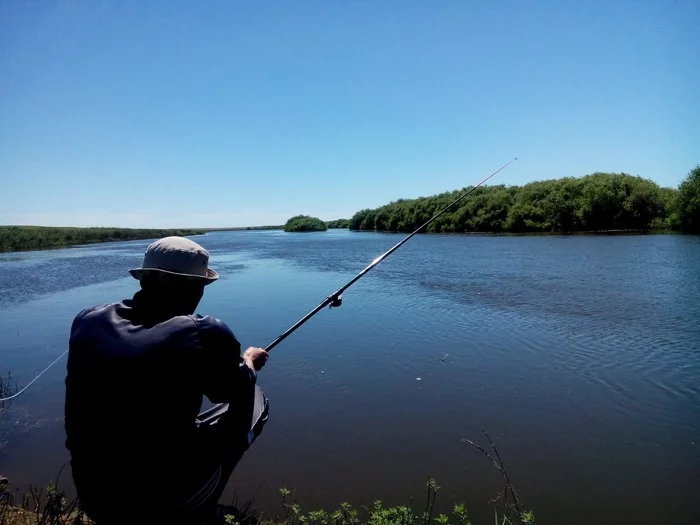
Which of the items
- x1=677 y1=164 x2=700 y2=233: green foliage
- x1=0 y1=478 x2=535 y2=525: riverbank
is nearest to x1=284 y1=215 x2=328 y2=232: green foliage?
x1=677 y1=164 x2=700 y2=233: green foliage

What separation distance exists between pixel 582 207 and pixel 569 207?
7.95 feet

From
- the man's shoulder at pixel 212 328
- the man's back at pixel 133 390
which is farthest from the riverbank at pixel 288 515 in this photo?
the man's shoulder at pixel 212 328

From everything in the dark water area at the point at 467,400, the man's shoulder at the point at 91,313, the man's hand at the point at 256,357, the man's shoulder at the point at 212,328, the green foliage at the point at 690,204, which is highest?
the green foliage at the point at 690,204

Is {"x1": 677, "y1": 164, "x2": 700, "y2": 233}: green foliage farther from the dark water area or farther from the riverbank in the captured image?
the riverbank

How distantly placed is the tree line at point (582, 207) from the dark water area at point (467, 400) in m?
37.1

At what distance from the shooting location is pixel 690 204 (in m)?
42.9

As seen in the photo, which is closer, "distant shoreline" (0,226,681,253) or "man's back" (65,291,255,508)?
"man's back" (65,291,255,508)

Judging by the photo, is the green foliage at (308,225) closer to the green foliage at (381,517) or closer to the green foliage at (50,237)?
the green foliage at (50,237)

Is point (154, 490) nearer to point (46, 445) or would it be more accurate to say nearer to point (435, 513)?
point (435, 513)

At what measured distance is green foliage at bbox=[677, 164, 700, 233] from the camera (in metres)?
42.5

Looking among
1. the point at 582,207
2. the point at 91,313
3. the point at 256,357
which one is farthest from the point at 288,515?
the point at 582,207

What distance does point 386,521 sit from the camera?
3.67m

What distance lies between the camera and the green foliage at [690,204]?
1671 inches

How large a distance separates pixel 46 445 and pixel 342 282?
1494cm
